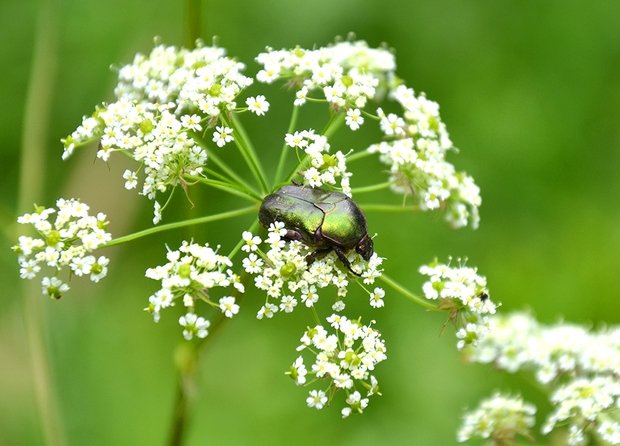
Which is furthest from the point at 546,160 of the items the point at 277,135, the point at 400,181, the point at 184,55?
the point at 184,55

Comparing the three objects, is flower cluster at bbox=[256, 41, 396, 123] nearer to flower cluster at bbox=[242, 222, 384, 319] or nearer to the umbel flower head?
the umbel flower head

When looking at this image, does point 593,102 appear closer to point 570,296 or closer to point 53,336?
point 570,296

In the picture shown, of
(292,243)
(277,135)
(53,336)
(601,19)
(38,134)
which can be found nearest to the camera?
(292,243)

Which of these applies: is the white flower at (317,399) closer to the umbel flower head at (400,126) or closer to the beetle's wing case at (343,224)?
the beetle's wing case at (343,224)

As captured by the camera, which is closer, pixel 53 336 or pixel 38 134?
pixel 38 134

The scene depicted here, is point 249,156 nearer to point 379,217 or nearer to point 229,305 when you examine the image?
point 229,305

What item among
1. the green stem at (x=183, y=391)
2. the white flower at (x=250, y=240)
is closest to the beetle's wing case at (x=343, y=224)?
the white flower at (x=250, y=240)

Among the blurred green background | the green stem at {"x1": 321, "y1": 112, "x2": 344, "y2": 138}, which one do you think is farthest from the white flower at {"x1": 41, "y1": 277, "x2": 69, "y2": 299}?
the blurred green background

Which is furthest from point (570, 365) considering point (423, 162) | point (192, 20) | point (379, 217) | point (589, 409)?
point (379, 217)
